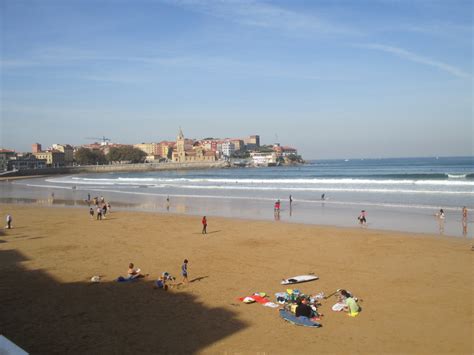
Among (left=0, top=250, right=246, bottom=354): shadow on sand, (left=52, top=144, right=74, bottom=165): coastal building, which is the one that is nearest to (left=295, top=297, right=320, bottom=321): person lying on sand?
(left=0, top=250, right=246, bottom=354): shadow on sand

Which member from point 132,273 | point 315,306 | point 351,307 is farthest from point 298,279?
point 132,273

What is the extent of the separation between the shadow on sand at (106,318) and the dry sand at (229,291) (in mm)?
25

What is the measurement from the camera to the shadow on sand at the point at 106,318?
26.6ft

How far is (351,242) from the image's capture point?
1705 centimetres

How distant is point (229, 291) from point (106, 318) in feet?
10.7

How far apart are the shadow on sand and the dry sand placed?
3 centimetres

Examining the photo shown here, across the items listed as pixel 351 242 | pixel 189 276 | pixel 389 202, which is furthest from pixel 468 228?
pixel 189 276

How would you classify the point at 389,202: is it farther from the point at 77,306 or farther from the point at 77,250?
the point at 77,306

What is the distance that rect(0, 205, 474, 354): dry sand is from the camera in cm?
816

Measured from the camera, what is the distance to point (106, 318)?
Result: 31.0ft

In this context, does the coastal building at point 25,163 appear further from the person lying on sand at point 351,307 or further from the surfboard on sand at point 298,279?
the person lying on sand at point 351,307

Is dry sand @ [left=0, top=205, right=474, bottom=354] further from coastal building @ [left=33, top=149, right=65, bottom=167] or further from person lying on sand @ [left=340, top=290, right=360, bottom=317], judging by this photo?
coastal building @ [left=33, top=149, right=65, bottom=167]

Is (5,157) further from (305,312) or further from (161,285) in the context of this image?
(305,312)

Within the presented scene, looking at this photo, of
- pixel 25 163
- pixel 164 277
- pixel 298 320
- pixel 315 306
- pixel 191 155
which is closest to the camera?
pixel 298 320
